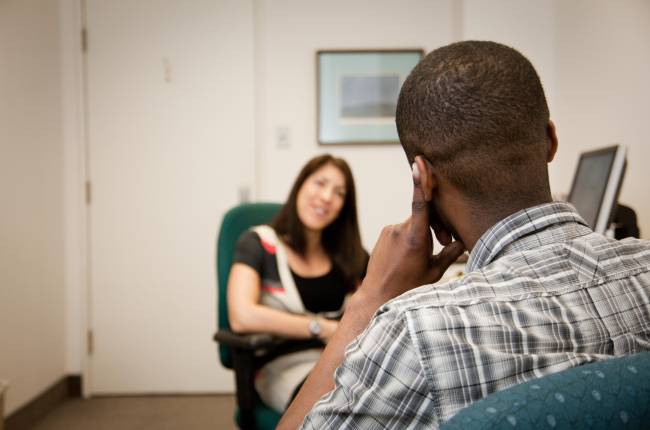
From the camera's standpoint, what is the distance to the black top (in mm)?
1596

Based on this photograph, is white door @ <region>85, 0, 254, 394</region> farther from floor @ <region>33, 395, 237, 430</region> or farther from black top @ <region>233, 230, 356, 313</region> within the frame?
black top @ <region>233, 230, 356, 313</region>

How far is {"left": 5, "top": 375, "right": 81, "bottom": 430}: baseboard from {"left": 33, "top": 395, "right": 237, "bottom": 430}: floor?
4cm

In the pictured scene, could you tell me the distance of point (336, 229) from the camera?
1.85 metres

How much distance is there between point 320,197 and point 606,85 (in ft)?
3.76

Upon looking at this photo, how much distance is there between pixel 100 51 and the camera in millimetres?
2785

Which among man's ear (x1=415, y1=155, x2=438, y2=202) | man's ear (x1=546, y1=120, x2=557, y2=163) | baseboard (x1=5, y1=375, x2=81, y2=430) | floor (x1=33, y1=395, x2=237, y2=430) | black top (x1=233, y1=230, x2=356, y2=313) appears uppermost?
man's ear (x1=546, y1=120, x2=557, y2=163)

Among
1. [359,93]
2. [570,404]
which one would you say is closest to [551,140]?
[570,404]

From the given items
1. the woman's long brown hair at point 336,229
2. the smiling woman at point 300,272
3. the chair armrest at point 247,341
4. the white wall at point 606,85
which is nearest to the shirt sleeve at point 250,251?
the smiling woman at point 300,272

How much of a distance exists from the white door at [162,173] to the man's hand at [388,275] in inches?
82.8

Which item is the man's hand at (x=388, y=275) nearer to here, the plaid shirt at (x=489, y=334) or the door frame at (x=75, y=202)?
the plaid shirt at (x=489, y=334)

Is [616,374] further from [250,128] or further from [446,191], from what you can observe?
[250,128]

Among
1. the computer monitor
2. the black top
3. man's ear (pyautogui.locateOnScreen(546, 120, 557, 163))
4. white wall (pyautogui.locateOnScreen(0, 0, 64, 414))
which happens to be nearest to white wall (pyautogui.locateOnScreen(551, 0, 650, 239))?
the computer monitor

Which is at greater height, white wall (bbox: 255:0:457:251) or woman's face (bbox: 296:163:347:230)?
white wall (bbox: 255:0:457:251)

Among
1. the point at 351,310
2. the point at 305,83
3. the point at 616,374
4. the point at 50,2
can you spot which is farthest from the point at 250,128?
the point at 616,374
